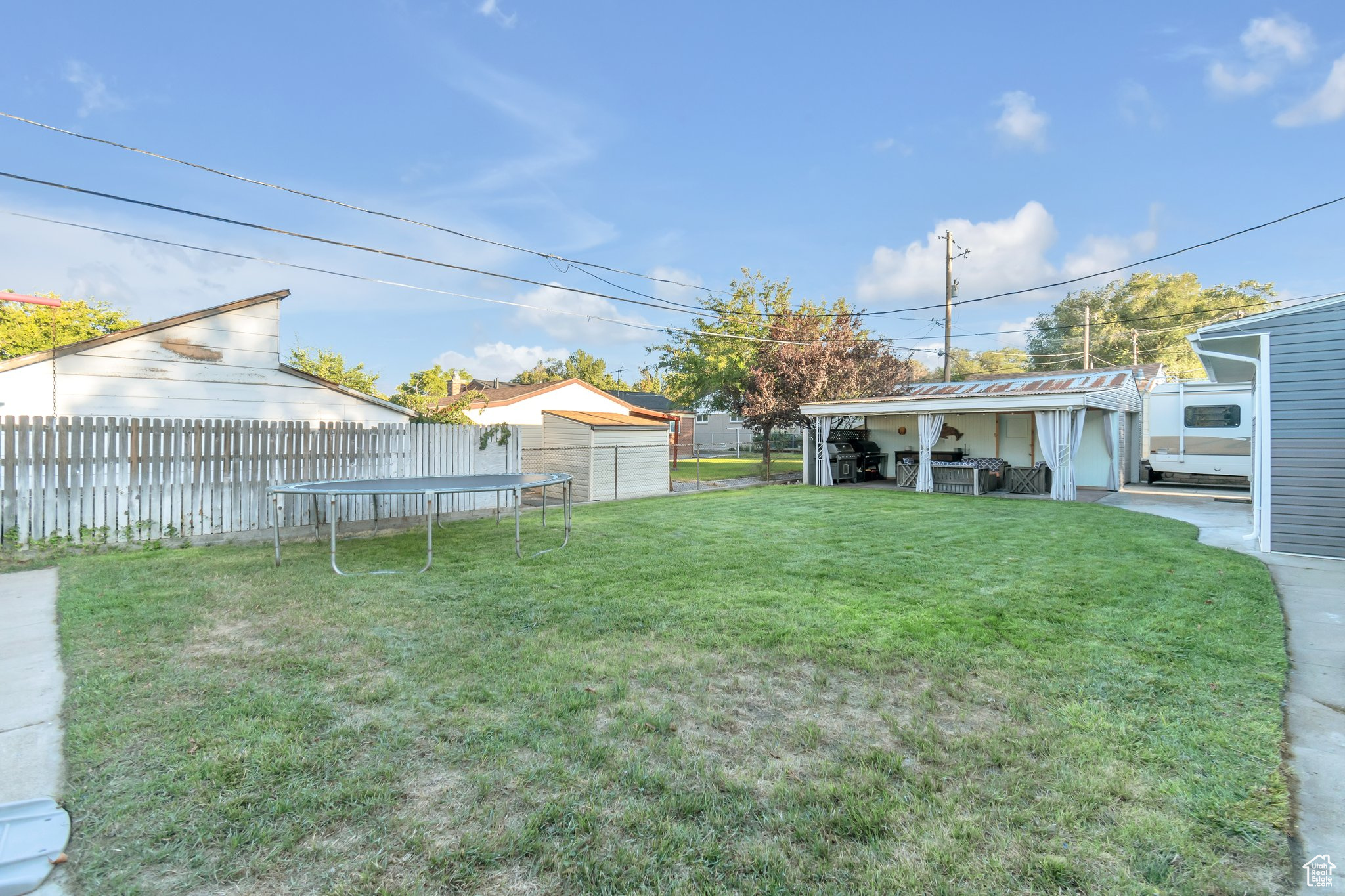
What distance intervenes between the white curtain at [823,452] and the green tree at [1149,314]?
81.3ft

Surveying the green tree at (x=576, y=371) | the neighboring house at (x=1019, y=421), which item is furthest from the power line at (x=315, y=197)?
the green tree at (x=576, y=371)

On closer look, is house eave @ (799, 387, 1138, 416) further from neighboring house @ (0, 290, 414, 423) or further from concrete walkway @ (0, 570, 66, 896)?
concrete walkway @ (0, 570, 66, 896)

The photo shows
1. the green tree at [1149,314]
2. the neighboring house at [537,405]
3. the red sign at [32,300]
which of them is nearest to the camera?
the red sign at [32,300]

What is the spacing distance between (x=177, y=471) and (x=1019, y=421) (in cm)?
1897

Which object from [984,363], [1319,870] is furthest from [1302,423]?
[984,363]

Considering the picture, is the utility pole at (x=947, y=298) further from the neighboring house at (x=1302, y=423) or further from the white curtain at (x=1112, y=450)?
the neighboring house at (x=1302, y=423)

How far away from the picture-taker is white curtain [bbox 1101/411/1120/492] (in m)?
14.7

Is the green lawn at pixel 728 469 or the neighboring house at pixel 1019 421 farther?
the green lawn at pixel 728 469

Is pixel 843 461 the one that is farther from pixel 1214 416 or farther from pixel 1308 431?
pixel 1308 431

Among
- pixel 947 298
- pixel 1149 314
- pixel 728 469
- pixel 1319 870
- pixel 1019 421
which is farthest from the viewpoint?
pixel 1149 314

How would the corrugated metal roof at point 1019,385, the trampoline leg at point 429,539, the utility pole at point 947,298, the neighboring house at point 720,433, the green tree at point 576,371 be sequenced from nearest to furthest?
1. the trampoline leg at point 429,539
2. the corrugated metal roof at point 1019,385
3. the utility pole at point 947,298
4. the neighboring house at point 720,433
5. the green tree at point 576,371

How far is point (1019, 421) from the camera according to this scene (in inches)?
642

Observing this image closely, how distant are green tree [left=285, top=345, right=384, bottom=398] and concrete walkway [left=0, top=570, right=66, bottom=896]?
16099 millimetres

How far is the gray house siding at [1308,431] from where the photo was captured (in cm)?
653
